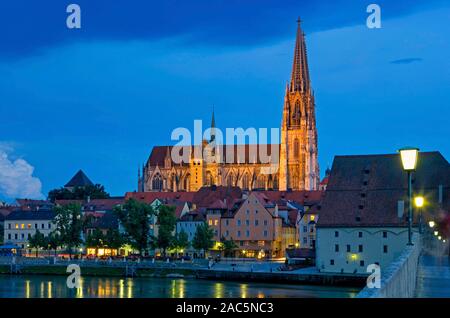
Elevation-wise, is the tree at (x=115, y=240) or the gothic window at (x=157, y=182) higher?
the gothic window at (x=157, y=182)

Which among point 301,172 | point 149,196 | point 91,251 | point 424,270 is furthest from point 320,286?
point 301,172

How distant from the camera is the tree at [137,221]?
323ft

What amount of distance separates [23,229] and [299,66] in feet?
288

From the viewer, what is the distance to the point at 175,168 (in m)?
197

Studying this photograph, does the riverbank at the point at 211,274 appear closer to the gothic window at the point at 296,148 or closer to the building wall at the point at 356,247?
the building wall at the point at 356,247

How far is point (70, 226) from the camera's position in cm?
10762

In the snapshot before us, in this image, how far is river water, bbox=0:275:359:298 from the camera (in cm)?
6150

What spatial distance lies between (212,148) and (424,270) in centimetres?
16352

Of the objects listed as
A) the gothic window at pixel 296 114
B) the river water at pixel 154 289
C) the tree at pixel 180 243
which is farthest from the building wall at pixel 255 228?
the gothic window at pixel 296 114

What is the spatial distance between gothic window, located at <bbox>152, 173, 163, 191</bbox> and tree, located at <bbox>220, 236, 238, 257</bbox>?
9086 cm

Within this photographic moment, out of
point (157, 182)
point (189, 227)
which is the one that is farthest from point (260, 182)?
point (189, 227)

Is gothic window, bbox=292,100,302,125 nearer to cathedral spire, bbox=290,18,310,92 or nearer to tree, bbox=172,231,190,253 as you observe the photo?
cathedral spire, bbox=290,18,310,92

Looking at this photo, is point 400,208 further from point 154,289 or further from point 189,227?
point 189,227

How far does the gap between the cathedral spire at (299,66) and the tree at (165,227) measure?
9938 cm
